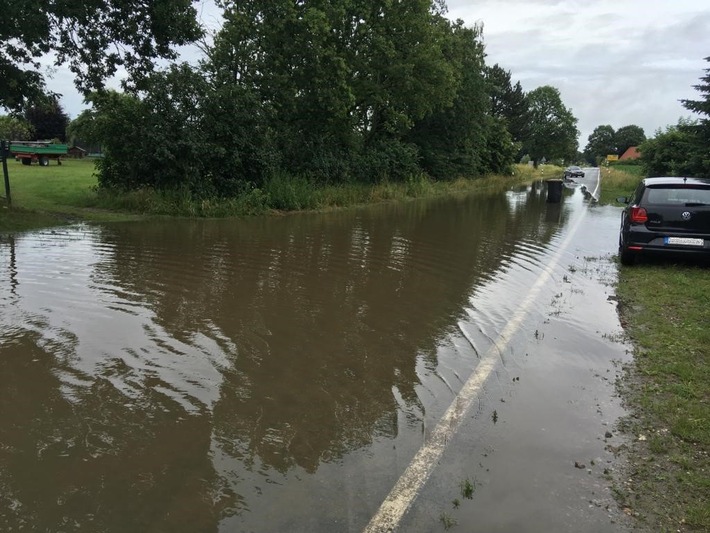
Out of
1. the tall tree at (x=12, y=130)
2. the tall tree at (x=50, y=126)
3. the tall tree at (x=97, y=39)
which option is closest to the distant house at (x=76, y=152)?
the tall tree at (x=50, y=126)

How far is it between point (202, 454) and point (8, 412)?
1.59 metres

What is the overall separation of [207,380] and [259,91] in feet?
56.6

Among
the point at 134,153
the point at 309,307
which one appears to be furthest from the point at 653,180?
the point at 134,153

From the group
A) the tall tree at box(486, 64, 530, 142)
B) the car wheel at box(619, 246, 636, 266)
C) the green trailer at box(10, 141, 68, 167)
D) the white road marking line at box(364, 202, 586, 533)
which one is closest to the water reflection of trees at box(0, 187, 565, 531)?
the white road marking line at box(364, 202, 586, 533)

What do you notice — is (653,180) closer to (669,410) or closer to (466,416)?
(669,410)

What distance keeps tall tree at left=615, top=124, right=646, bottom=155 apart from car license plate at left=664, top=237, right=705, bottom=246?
164139 mm

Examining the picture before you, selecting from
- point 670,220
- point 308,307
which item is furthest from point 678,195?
point 308,307

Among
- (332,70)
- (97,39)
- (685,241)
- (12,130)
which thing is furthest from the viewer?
(12,130)

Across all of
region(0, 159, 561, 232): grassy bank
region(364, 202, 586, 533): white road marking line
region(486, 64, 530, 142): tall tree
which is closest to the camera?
region(364, 202, 586, 533): white road marking line

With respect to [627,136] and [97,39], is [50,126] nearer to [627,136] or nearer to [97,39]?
[97,39]

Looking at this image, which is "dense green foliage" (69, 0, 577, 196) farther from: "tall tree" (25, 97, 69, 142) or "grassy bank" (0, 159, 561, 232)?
"tall tree" (25, 97, 69, 142)

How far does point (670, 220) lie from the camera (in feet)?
32.8

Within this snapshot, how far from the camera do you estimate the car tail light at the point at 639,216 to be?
10156mm

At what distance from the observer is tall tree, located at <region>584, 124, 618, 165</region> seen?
168012 millimetres
